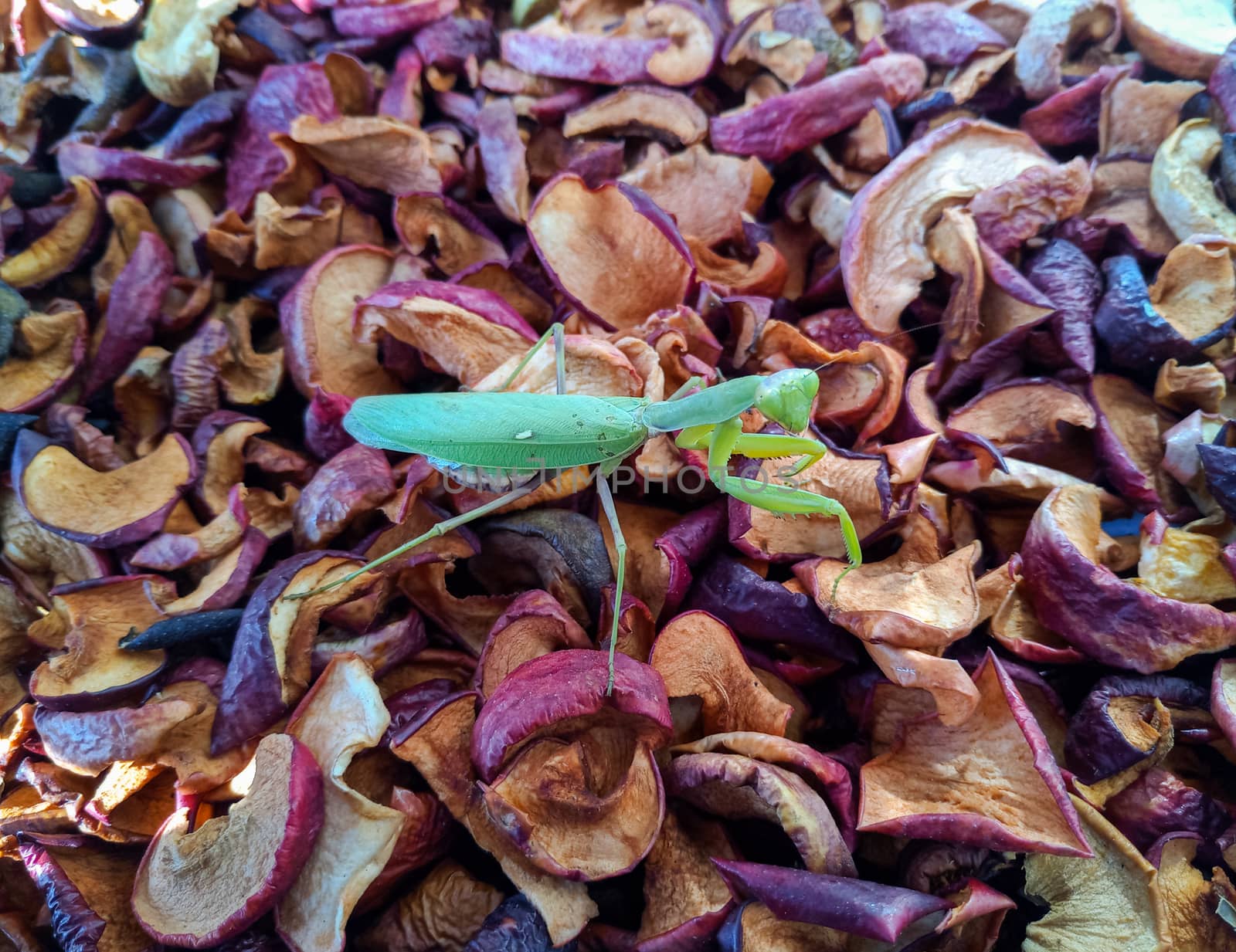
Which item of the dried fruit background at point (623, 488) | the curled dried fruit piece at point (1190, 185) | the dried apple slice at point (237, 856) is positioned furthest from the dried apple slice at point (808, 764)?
the curled dried fruit piece at point (1190, 185)

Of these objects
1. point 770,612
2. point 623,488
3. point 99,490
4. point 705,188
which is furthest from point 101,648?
point 705,188

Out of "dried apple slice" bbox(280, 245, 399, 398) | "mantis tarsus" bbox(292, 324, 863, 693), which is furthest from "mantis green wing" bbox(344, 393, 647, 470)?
"dried apple slice" bbox(280, 245, 399, 398)

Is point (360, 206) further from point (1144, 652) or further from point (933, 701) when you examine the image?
point (1144, 652)

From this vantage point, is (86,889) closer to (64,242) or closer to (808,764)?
(808,764)

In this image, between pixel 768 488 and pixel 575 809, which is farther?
pixel 768 488

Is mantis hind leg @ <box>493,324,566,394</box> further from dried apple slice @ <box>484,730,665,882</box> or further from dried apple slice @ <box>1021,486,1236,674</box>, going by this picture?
dried apple slice @ <box>1021,486,1236,674</box>

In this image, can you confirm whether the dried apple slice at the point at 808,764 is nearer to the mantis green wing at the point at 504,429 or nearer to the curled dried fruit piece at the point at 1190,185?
the mantis green wing at the point at 504,429
